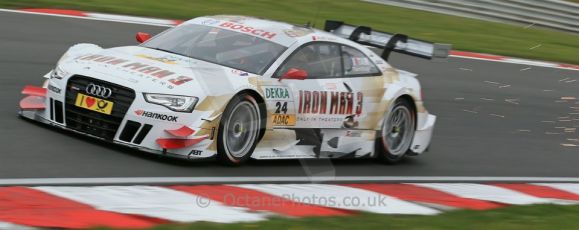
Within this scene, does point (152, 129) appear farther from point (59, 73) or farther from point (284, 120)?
point (284, 120)

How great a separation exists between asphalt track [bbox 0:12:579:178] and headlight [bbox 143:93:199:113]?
1.57 ft

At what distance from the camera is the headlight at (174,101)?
7926 mm

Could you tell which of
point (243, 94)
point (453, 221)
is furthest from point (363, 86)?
point (453, 221)

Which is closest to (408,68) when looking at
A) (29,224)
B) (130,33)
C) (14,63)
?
(130,33)

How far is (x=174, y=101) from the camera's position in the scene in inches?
312

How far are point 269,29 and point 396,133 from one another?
68.3 inches

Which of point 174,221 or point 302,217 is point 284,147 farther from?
point 174,221

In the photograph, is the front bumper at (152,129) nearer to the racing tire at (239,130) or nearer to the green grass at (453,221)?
the racing tire at (239,130)

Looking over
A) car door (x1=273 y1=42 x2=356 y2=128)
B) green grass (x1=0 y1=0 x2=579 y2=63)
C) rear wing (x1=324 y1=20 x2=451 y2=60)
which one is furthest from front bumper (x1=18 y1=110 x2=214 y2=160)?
green grass (x1=0 y1=0 x2=579 y2=63)

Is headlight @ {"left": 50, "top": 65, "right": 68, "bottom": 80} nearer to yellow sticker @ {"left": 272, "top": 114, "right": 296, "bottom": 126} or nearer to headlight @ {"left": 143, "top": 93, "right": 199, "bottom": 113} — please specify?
headlight @ {"left": 143, "top": 93, "right": 199, "bottom": 113}

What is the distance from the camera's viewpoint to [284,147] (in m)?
8.71

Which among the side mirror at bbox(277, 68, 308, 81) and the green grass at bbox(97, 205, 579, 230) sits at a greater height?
the side mirror at bbox(277, 68, 308, 81)

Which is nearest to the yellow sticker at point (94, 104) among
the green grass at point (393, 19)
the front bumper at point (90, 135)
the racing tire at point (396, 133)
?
the front bumper at point (90, 135)

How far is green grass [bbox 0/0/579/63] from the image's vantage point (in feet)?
57.4
